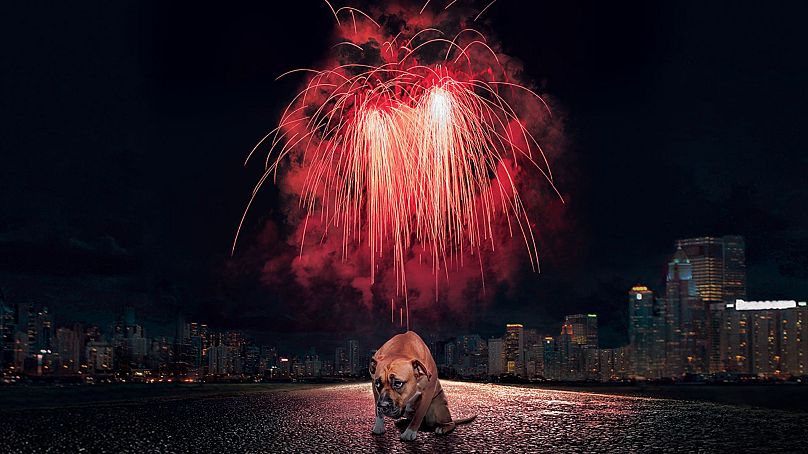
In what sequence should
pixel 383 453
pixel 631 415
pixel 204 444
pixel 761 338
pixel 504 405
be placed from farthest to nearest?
pixel 761 338
pixel 504 405
pixel 631 415
pixel 204 444
pixel 383 453

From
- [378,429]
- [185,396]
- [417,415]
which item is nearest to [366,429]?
[378,429]

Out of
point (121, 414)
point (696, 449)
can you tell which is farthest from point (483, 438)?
point (121, 414)

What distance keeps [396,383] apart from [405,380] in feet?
0.62

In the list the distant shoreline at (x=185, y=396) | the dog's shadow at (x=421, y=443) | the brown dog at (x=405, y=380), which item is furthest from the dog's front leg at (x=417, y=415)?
the distant shoreline at (x=185, y=396)

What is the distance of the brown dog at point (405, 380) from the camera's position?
46.7 feet

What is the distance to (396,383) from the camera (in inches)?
559

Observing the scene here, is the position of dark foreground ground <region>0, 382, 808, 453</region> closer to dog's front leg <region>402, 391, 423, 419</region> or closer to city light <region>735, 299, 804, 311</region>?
dog's front leg <region>402, 391, 423, 419</region>

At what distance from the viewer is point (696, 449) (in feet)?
48.8

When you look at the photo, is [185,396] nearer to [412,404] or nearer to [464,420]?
[464,420]

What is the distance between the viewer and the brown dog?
46.7 feet

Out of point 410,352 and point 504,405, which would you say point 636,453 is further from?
point 504,405

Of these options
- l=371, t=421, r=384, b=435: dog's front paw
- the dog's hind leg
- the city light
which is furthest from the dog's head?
the city light

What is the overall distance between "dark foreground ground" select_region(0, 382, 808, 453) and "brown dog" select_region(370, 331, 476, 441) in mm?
605

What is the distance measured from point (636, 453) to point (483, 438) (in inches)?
132
